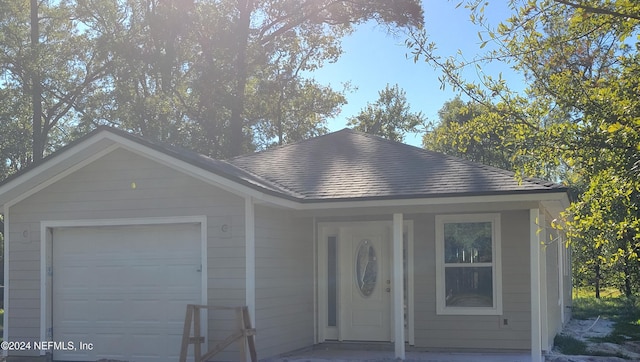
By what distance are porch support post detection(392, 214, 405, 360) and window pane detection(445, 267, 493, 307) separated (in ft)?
4.75

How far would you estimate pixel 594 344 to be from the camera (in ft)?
39.5

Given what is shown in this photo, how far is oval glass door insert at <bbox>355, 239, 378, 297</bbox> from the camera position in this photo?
11.3m

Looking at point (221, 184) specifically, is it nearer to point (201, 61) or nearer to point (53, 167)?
point (53, 167)

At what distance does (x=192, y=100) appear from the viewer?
82.8ft

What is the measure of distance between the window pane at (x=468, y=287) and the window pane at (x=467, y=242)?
0.17 m

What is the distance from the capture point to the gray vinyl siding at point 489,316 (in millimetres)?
10531

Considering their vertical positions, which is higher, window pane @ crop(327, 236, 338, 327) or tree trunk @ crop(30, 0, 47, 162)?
tree trunk @ crop(30, 0, 47, 162)

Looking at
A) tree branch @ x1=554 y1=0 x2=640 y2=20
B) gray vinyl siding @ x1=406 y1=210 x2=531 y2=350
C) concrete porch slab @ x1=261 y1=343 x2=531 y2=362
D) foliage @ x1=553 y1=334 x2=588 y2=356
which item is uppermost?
tree branch @ x1=554 y1=0 x2=640 y2=20

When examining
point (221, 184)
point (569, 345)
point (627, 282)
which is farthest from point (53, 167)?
point (627, 282)

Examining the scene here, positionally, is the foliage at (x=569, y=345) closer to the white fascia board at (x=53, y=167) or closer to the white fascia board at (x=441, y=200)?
the white fascia board at (x=441, y=200)

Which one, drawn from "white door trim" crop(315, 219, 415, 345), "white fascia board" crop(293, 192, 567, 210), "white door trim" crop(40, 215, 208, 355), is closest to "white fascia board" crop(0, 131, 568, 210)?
"white fascia board" crop(293, 192, 567, 210)

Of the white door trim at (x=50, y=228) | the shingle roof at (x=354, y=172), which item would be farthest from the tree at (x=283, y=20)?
the white door trim at (x=50, y=228)

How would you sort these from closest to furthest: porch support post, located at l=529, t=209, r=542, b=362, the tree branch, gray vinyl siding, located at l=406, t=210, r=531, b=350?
the tree branch → porch support post, located at l=529, t=209, r=542, b=362 → gray vinyl siding, located at l=406, t=210, r=531, b=350

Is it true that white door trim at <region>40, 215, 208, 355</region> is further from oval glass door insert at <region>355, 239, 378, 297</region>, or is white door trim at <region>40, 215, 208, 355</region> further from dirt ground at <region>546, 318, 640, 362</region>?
dirt ground at <region>546, 318, 640, 362</region>
